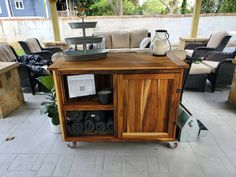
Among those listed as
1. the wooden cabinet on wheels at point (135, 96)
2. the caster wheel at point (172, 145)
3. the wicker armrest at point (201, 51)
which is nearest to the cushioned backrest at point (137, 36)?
the wicker armrest at point (201, 51)

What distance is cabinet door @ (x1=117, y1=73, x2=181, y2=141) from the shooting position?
149 centimetres

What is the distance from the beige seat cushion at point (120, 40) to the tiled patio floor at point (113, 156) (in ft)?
11.4

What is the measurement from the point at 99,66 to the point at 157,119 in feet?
2.39

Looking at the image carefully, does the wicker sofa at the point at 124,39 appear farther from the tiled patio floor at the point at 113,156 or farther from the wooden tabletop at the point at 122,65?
the wooden tabletop at the point at 122,65

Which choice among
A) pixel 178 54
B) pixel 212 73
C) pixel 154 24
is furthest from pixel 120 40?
pixel 178 54

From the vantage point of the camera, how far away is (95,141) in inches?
69.3

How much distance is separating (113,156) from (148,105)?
2.03ft

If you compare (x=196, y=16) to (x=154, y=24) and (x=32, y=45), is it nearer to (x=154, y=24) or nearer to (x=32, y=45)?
(x=154, y=24)

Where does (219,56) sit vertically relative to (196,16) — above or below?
below

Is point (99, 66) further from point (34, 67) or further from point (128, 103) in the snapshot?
point (34, 67)

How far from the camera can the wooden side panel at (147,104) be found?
4.91 feet

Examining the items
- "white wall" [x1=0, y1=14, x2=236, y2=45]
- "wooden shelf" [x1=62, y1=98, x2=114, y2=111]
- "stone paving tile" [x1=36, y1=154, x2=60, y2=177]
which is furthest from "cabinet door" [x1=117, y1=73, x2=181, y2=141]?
"white wall" [x1=0, y1=14, x2=236, y2=45]

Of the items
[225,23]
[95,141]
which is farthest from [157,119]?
[225,23]

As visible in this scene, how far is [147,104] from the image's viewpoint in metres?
1.59
